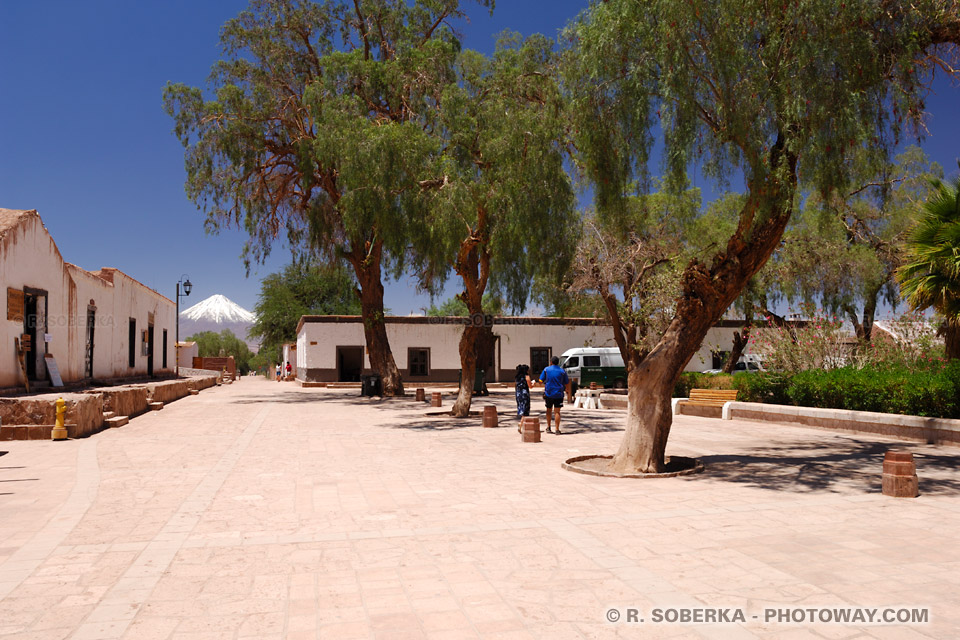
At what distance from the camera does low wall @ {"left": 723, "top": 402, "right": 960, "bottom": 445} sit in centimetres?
1119

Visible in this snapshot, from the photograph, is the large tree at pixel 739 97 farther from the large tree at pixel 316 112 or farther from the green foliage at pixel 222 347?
the green foliage at pixel 222 347

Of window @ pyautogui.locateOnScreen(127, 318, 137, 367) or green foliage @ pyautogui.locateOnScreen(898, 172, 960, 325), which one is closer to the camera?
green foliage @ pyautogui.locateOnScreen(898, 172, 960, 325)

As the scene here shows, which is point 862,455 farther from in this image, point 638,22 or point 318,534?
point 318,534

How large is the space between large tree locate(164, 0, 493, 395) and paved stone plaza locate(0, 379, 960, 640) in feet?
34.0

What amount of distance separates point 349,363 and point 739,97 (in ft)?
106

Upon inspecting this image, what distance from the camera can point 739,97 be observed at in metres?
8.15

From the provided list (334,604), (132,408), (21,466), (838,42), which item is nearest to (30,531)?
(334,604)

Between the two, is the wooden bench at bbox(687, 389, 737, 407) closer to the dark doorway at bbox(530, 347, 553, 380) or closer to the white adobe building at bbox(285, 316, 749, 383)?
the white adobe building at bbox(285, 316, 749, 383)

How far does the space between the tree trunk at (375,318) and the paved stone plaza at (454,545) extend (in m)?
14.3

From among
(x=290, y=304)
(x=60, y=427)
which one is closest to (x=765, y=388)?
(x=60, y=427)

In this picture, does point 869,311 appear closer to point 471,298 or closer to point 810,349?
point 810,349

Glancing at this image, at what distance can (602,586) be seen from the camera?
4.52 meters

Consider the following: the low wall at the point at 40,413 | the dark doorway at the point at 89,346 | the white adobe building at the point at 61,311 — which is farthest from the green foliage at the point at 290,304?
the low wall at the point at 40,413

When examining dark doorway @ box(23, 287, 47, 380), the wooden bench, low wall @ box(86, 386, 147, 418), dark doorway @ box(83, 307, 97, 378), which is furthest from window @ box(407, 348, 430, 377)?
dark doorway @ box(23, 287, 47, 380)
